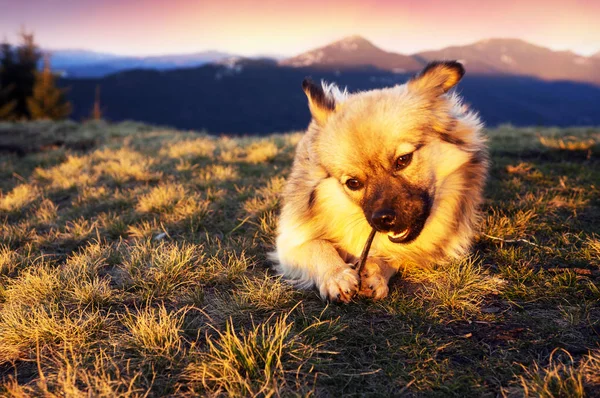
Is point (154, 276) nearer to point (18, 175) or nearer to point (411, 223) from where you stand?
point (411, 223)

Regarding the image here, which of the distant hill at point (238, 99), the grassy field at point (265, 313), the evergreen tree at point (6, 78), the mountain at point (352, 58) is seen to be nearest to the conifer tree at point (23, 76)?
the evergreen tree at point (6, 78)

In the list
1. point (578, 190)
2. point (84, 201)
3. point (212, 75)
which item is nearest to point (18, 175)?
point (84, 201)

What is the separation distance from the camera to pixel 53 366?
194cm

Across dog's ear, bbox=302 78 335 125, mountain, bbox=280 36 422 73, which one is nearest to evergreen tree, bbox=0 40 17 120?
dog's ear, bbox=302 78 335 125

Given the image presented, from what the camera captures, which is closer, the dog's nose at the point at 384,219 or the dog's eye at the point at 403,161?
the dog's nose at the point at 384,219

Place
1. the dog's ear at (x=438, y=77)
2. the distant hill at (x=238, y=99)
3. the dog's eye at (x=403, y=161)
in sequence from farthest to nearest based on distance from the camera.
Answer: the distant hill at (x=238, y=99)
the dog's ear at (x=438, y=77)
the dog's eye at (x=403, y=161)

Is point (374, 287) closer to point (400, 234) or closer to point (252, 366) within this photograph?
point (400, 234)

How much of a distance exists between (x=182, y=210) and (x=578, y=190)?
4.70m

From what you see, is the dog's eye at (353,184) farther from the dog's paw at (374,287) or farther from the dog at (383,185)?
the dog's paw at (374,287)

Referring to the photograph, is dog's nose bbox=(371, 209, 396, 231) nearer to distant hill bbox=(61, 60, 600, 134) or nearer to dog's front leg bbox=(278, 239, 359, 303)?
dog's front leg bbox=(278, 239, 359, 303)

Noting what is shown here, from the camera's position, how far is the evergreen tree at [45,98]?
101ft

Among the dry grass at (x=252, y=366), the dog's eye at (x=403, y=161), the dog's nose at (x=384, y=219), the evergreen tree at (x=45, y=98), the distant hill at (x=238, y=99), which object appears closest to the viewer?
the dry grass at (x=252, y=366)

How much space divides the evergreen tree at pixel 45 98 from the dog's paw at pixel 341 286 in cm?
3475

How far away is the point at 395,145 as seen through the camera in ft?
9.01
